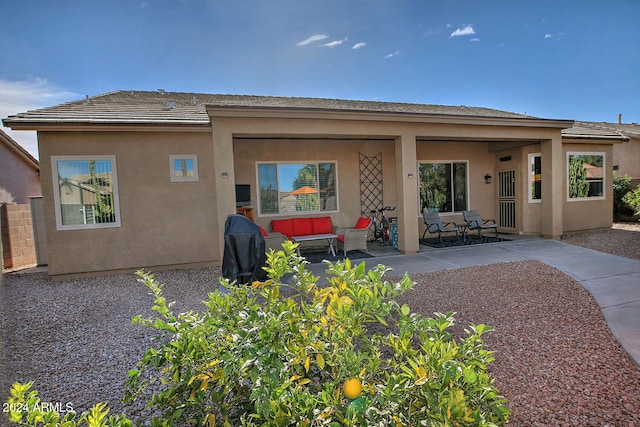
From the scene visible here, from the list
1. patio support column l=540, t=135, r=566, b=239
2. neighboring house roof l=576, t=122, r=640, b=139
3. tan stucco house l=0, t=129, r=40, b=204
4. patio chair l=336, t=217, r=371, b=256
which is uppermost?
neighboring house roof l=576, t=122, r=640, b=139

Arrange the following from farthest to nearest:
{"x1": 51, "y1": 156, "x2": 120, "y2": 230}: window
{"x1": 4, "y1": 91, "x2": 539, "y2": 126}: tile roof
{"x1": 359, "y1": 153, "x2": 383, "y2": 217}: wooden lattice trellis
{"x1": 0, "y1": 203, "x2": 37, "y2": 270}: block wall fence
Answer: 1. {"x1": 359, "y1": 153, "x2": 383, "y2": 217}: wooden lattice trellis
2. {"x1": 0, "y1": 203, "x2": 37, "y2": 270}: block wall fence
3. {"x1": 51, "y1": 156, "x2": 120, "y2": 230}: window
4. {"x1": 4, "y1": 91, "x2": 539, "y2": 126}: tile roof

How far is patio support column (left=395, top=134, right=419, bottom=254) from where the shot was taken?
8.03 metres

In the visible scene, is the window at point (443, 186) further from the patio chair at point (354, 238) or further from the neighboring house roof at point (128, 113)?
the patio chair at point (354, 238)

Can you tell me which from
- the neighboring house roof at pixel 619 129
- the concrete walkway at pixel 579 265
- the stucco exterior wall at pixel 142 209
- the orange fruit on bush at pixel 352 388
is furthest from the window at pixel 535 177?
the orange fruit on bush at pixel 352 388

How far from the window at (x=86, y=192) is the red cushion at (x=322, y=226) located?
4788 mm

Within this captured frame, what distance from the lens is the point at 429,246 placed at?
30.5 ft

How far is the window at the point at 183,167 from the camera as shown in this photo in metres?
7.60

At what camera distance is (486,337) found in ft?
11.8

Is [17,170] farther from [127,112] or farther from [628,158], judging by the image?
[628,158]

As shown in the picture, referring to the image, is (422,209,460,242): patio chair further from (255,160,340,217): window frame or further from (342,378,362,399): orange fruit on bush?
(342,378,362,399): orange fruit on bush

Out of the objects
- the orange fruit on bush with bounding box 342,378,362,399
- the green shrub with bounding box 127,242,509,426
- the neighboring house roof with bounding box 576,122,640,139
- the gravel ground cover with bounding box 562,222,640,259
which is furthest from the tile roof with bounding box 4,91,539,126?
the neighboring house roof with bounding box 576,122,640,139

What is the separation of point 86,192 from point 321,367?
306 inches

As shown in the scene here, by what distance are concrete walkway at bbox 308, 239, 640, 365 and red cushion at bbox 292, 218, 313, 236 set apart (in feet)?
5.99

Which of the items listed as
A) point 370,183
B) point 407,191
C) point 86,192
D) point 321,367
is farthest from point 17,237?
point 321,367
